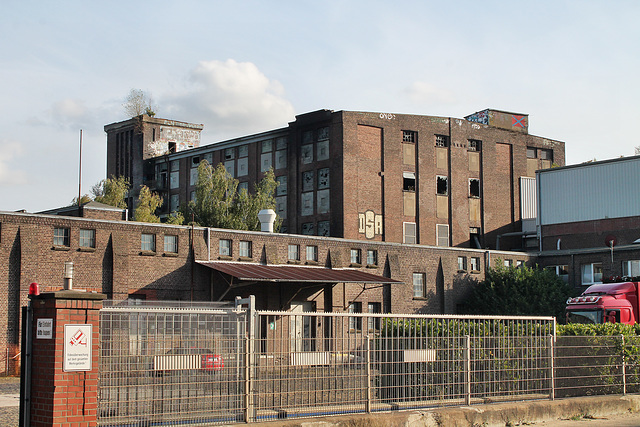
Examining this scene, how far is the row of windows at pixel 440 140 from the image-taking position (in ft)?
205

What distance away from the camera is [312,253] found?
141 feet

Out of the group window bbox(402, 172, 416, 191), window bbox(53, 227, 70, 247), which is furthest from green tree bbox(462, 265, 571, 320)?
window bbox(53, 227, 70, 247)

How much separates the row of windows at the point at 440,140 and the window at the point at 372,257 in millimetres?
18968

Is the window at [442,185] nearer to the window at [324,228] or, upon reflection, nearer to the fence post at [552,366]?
the window at [324,228]

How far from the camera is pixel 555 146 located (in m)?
71.2

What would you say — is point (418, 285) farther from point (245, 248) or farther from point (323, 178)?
point (323, 178)

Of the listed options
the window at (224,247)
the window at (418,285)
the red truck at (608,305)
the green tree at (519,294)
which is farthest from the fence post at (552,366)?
the green tree at (519,294)

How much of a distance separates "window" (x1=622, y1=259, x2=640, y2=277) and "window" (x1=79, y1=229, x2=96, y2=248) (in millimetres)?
30347

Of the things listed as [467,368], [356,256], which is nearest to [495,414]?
[467,368]

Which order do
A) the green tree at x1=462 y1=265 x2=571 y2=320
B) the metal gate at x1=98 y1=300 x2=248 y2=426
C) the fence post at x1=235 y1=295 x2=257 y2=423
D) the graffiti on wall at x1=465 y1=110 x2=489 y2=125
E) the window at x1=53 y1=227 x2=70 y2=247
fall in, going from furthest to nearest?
the graffiti on wall at x1=465 y1=110 x2=489 y2=125, the green tree at x1=462 y1=265 x2=571 y2=320, the window at x1=53 y1=227 x2=70 y2=247, the fence post at x1=235 y1=295 x2=257 y2=423, the metal gate at x1=98 y1=300 x2=248 y2=426

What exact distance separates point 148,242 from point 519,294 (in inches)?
919

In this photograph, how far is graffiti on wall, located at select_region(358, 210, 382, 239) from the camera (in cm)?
5988

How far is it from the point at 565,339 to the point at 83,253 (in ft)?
77.8

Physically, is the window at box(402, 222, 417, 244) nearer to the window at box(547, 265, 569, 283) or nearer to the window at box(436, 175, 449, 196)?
the window at box(436, 175, 449, 196)
